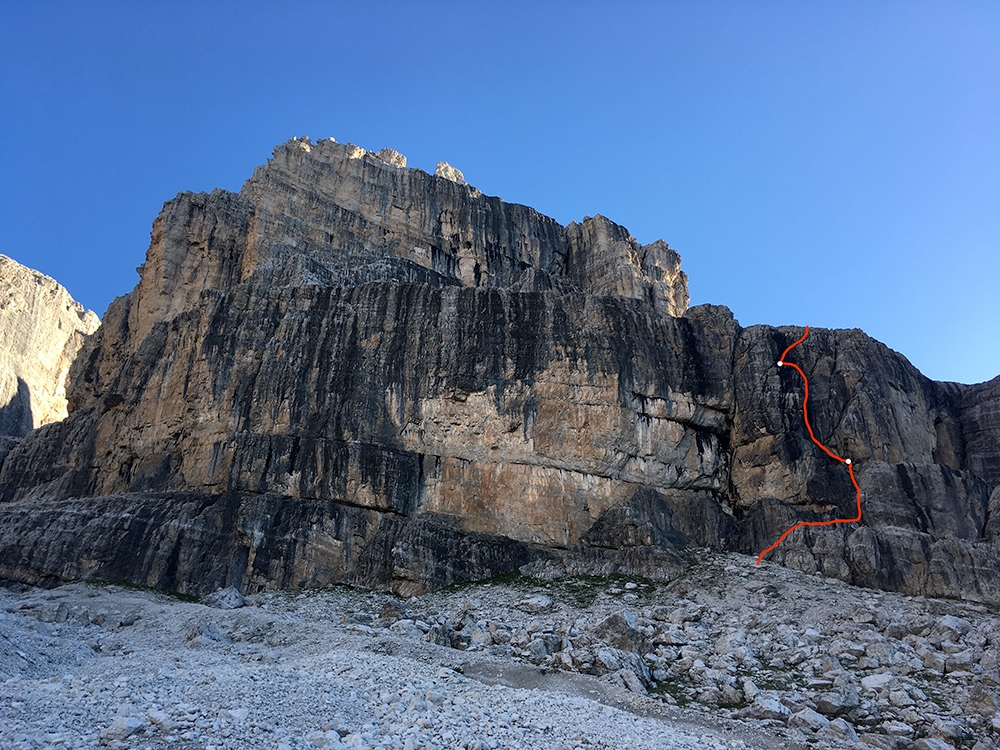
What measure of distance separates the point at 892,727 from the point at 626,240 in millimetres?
62581

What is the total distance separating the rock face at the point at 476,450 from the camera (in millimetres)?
41625

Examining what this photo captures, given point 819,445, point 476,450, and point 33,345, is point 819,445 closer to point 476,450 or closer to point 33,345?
point 476,450

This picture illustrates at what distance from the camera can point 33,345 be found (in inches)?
3578

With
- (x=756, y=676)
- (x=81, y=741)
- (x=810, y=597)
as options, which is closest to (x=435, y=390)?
(x=810, y=597)

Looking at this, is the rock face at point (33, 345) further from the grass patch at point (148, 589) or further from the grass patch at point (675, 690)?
the grass patch at point (675, 690)

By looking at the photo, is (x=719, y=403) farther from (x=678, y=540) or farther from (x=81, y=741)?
(x=81, y=741)

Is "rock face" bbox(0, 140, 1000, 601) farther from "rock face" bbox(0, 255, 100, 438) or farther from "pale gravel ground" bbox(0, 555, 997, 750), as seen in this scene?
"rock face" bbox(0, 255, 100, 438)

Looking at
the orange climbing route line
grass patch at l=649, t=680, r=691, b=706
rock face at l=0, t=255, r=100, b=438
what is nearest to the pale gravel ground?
grass patch at l=649, t=680, r=691, b=706

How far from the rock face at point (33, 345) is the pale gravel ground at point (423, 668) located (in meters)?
52.8

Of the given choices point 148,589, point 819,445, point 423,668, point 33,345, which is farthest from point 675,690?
point 33,345

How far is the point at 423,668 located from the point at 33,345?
85.5 metres

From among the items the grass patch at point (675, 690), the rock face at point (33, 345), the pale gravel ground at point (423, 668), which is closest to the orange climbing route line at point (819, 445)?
the pale gravel ground at point (423, 668)

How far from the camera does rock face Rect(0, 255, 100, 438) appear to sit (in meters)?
84.8

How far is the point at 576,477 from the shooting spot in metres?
48.5
